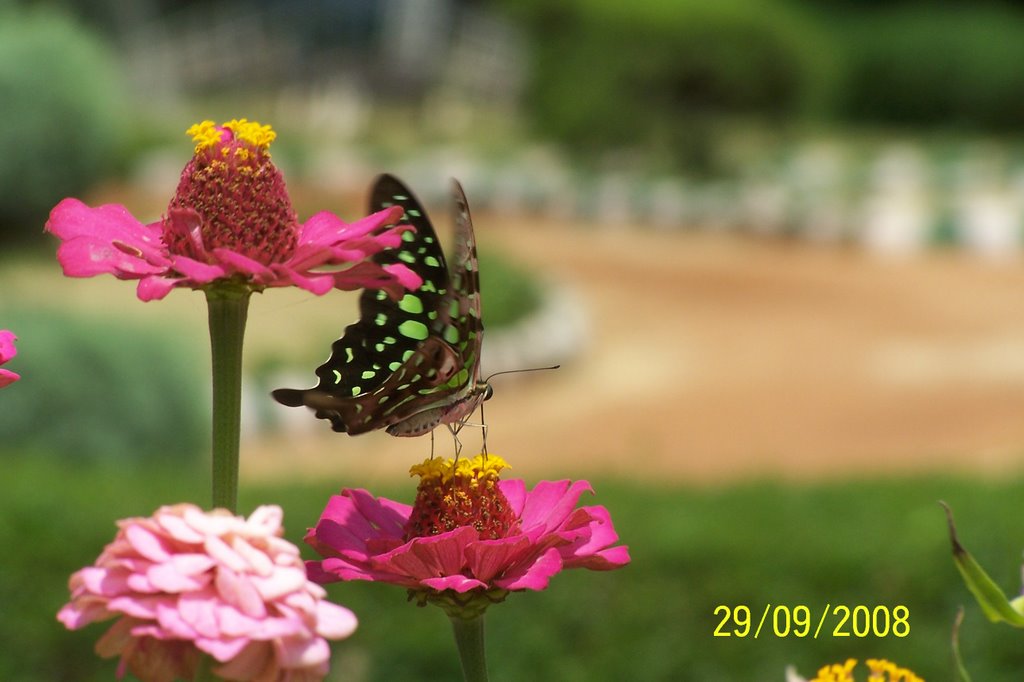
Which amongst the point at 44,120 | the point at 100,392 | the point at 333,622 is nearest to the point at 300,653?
the point at 333,622

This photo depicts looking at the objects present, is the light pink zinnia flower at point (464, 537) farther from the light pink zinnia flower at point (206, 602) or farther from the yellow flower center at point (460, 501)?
the light pink zinnia flower at point (206, 602)

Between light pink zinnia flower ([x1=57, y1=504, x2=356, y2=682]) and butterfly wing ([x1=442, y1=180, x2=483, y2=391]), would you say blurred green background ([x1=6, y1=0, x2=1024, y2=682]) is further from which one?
light pink zinnia flower ([x1=57, y1=504, x2=356, y2=682])

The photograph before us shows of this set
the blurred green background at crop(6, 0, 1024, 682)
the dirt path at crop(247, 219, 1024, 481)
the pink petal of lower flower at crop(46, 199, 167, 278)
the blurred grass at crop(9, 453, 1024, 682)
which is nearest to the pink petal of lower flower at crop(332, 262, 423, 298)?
the pink petal of lower flower at crop(46, 199, 167, 278)

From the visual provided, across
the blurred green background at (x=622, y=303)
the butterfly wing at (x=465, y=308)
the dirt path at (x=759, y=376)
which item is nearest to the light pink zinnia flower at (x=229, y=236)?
the butterfly wing at (x=465, y=308)

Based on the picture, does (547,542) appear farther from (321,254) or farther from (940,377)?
(940,377)

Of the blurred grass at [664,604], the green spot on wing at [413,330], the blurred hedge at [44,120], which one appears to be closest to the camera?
the green spot on wing at [413,330]

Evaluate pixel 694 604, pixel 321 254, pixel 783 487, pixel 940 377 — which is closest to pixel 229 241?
pixel 321 254
